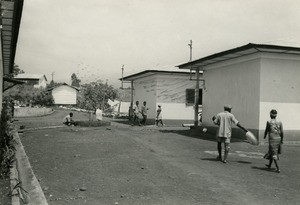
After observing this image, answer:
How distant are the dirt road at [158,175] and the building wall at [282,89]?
2.40 metres

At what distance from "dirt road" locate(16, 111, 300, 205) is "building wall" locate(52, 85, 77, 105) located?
6325cm

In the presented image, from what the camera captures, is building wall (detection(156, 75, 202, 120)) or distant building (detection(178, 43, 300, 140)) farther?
building wall (detection(156, 75, 202, 120))

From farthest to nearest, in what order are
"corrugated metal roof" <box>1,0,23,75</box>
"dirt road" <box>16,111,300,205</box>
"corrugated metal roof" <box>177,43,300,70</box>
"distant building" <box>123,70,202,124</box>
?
"distant building" <box>123,70,202,124</box>, "corrugated metal roof" <box>177,43,300,70</box>, "corrugated metal roof" <box>1,0,23,75</box>, "dirt road" <box>16,111,300,205</box>

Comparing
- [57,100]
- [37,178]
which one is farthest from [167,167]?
[57,100]

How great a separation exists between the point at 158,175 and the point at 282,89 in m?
9.09

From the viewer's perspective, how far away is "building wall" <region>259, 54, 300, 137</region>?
14766mm

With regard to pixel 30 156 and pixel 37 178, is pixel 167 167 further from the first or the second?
pixel 30 156

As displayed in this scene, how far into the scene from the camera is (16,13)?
7.77 meters

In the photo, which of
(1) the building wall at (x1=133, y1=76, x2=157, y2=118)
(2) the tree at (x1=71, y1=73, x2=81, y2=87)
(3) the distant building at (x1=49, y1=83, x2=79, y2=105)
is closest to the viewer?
(1) the building wall at (x1=133, y1=76, x2=157, y2=118)

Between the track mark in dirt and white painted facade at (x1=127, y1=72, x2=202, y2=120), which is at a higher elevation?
white painted facade at (x1=127, y1=72, x2=202, y2=120)

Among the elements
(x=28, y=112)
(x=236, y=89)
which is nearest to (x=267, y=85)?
(x=236, y=89)

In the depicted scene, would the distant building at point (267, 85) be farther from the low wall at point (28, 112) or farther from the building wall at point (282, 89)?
the low wall at point (28, 112)

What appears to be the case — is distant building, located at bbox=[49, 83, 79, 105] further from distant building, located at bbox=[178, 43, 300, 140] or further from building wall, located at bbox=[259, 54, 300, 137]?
building wall, located at bbox=[259, 54, 300, 137]

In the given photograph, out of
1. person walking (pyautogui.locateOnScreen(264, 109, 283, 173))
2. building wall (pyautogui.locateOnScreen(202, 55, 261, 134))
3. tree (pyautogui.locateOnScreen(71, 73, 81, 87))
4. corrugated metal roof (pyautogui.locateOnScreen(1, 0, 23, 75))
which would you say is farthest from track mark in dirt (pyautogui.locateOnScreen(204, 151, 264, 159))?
tree (pyautogui.locateOnScreen(71, 73, 81, 87))
